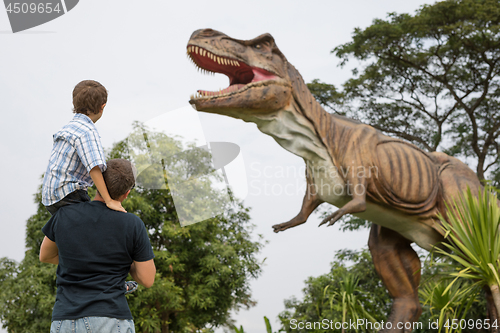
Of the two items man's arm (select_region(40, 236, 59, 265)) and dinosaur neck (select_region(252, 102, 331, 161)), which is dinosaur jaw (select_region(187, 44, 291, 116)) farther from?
man's arm (select_region(40, 236, 59, 265))

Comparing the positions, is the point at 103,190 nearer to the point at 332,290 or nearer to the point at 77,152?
the point at 77,152

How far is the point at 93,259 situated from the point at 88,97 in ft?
2.65

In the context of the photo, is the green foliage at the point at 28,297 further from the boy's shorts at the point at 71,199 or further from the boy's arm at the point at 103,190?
the boy's arm at the point at 103,190

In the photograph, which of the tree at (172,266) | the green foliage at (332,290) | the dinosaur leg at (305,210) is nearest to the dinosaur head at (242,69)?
the dinosaur leg at (305,210)

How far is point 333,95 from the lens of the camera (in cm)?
1101

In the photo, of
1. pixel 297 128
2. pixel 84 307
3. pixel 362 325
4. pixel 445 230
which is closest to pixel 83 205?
pixel 84 307

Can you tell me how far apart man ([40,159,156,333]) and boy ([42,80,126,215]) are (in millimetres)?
287

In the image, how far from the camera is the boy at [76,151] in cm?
210

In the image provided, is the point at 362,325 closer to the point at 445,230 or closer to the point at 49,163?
the point at 445,230

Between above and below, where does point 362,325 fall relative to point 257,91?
below

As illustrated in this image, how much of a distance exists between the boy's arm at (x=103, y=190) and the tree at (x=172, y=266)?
16.0ft

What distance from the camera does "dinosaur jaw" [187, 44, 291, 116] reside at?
3561mm

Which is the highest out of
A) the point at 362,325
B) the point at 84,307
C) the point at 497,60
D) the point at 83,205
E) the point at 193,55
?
the point at 497,60

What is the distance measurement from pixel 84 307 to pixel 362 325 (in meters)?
5.06
